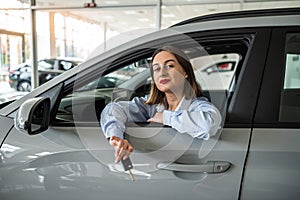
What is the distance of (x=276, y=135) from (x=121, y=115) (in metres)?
0.70

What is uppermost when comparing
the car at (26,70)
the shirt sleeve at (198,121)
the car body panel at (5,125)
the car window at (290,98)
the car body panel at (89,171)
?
the car window at (290,98)

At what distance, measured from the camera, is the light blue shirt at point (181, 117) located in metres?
1.25

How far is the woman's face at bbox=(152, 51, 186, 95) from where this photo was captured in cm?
137

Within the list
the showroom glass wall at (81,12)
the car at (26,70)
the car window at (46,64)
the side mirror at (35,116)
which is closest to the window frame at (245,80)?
the side mirror at (35,116)

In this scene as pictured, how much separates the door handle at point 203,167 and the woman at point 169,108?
0.12 meters

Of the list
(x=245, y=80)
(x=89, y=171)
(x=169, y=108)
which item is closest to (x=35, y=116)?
→ (x=89, y=171)

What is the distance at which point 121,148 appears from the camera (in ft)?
4.01

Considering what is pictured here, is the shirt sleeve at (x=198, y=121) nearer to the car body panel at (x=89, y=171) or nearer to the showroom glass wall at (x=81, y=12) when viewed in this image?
the car body panel at (x=89, y=171)

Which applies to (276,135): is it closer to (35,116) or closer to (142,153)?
(142,153)

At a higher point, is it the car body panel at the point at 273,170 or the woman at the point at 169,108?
the woman at the point at 169,108

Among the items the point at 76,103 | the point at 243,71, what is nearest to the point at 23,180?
the point at 76,103

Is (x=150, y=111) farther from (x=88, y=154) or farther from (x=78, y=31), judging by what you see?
(x=78, y=31)

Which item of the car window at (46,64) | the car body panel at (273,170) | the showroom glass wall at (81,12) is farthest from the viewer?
the car window at (46,64)

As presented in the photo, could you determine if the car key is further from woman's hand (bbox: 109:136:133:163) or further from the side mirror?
the side mirror
